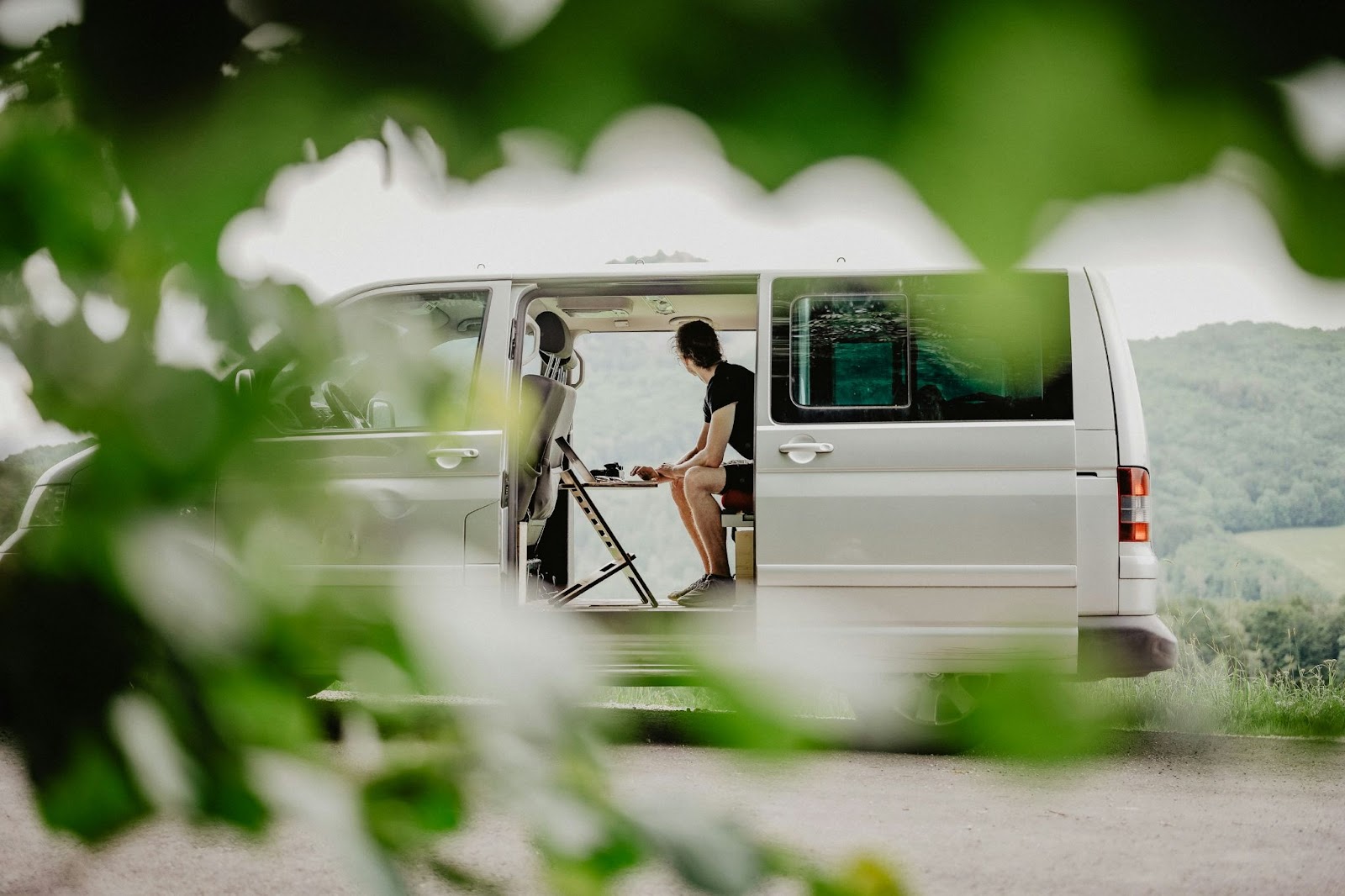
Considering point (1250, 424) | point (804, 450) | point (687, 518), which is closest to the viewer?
point (1250, 424)

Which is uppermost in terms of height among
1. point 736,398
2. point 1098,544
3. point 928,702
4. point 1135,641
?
point 736,398

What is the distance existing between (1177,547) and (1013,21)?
225 mm

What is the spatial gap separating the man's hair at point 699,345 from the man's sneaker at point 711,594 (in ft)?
2.58

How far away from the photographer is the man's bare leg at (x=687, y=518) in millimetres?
4047

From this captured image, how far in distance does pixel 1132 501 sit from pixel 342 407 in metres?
3.15

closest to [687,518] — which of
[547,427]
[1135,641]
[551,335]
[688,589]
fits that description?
[688,589]

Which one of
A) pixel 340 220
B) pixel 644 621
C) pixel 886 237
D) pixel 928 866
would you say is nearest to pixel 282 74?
pixel 340 220

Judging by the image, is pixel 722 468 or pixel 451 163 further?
pixel 722 468

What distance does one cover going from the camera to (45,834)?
1.02ft

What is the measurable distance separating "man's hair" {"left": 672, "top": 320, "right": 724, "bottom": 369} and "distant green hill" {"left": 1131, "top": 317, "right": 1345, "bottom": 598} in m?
3.82

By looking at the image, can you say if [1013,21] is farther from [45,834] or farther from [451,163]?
[45,834]

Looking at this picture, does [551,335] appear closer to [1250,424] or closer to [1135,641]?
[1135,641]

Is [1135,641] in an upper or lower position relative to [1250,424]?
lower

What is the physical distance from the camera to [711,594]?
395cm
